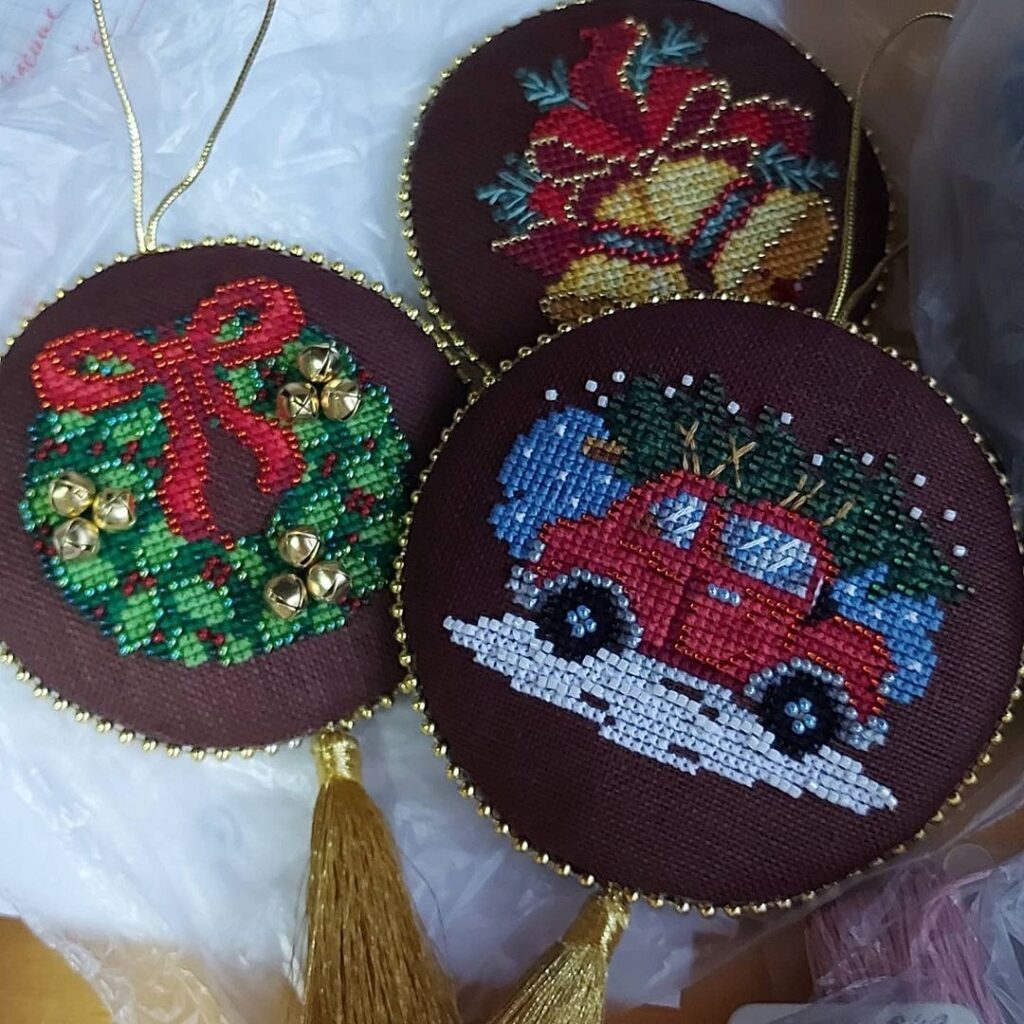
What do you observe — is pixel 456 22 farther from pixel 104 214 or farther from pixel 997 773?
pixel 997 773

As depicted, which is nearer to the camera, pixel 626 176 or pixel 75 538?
pixel 75 538

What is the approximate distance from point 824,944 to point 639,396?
13.2 inches

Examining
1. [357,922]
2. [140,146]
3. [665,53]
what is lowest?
[357,922]

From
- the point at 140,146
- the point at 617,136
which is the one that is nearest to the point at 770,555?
the point at 617,136

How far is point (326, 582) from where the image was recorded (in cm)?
65

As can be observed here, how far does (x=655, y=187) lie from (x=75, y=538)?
16.3 inches

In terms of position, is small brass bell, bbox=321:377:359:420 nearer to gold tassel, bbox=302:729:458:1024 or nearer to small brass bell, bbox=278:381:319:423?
small brass bell, bbox=278:381:319:423

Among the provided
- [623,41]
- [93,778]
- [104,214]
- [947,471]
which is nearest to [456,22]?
[623,41]

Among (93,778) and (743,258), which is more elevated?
(743,258)

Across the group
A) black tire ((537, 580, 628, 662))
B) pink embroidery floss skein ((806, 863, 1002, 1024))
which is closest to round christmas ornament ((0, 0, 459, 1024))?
black tire ((537, 580, 628, 662))

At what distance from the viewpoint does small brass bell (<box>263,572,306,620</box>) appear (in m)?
0.65

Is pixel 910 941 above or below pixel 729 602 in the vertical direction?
below

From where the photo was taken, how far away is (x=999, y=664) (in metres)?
0.63

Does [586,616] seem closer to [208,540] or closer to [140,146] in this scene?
[208,540]
